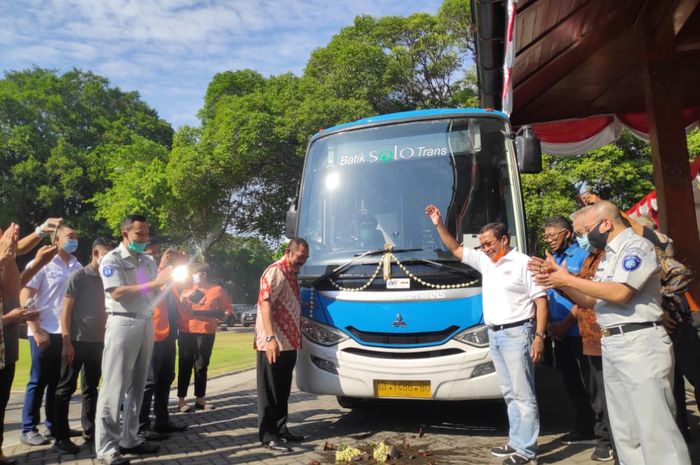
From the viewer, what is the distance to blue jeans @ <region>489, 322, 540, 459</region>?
172 inches

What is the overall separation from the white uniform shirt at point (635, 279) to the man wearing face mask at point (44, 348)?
4.77 metres

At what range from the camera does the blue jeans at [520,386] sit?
4379 mm

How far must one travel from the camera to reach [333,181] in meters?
5.95

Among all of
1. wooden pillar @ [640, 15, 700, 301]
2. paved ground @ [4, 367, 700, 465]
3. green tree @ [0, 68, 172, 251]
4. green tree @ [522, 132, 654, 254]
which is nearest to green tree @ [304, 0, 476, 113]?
green tree @ [522, 132, 654, 254]

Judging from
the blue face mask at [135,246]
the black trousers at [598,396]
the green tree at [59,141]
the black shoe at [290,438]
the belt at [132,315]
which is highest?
the green tree at [59,141]

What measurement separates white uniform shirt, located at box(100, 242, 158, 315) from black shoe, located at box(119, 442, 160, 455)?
1249 millimetres

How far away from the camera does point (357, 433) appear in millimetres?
5602

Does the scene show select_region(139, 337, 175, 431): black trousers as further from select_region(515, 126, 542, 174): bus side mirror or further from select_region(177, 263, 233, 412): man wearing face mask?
select_region(515, 126, 542, 174): bus side mirror

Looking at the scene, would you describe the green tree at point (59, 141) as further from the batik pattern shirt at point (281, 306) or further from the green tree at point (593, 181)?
the batik pattern shirt at point (281, 306)

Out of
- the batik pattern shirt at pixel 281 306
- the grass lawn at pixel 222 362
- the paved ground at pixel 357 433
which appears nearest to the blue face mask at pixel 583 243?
the paved ground at pixel 357 433

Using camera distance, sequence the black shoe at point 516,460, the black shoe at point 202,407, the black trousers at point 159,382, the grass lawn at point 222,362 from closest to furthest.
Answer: the black shoe at point 516,460 < the black trousers at point 159,382 < the black shoe at point 202,407 < the grass lawn at point 222,362

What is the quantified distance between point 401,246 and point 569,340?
184 cm

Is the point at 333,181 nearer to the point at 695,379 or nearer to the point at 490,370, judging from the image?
the point at 490,370

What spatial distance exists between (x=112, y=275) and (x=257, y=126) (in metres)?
22.6
